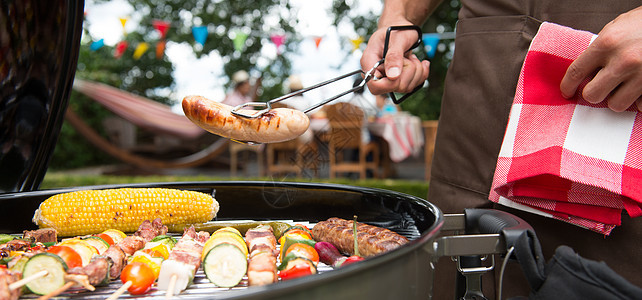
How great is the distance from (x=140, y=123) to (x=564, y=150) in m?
7.20

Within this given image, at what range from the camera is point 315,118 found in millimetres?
6617

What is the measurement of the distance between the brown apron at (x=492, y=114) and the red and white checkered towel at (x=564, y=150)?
3.5 inches

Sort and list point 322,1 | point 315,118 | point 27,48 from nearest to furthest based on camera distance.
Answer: point 27,48 < point 315,118 < point 322,1

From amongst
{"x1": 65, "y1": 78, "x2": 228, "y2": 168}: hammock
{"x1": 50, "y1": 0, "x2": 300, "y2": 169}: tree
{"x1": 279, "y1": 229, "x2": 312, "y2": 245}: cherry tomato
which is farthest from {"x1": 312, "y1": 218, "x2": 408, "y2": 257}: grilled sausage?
{"x1": 50, "y1": 0, "x2": 300, "y2": 169}: tree

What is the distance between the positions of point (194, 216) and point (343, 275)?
2.55ft

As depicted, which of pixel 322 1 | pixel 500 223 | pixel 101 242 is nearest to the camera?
pixel 500 223

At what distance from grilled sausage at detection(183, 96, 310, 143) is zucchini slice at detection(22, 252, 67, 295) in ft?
1.18

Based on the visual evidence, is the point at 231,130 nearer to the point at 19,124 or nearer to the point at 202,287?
the point at 202,287

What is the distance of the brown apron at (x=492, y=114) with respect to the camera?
0.99 metres

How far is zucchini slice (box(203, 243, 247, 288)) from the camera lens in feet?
2.70

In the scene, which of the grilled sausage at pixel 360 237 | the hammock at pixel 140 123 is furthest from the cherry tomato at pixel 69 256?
the hammock at pixel 140 123

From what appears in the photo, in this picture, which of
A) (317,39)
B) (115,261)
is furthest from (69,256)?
(317,39)

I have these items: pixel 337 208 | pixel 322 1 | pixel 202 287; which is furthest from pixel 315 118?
pixel 322 1

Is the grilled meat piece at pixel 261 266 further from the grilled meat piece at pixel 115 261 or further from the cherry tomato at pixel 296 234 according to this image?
the grilled meat piece at pixel 115 261
